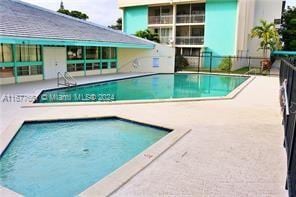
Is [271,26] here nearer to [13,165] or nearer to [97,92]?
[97,92]

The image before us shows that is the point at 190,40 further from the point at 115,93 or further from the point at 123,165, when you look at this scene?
the point at 123,165

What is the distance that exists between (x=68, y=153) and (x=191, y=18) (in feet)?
101

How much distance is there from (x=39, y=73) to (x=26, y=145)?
12.2 metres

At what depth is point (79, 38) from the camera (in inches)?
730

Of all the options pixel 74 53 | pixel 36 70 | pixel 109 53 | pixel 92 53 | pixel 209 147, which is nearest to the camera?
pixel 209 147

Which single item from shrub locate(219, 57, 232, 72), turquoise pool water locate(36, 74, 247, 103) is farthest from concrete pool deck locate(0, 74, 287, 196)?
shrub locate(219, 57, 232, 72)

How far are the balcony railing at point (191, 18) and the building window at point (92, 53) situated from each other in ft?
49.8

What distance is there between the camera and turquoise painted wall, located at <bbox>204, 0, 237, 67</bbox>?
31922 mm

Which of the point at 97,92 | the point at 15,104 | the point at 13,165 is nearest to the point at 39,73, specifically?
the point at 97,92

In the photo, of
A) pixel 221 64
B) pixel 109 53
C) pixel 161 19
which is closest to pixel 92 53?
pixel 109 53

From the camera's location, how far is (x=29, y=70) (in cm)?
1761

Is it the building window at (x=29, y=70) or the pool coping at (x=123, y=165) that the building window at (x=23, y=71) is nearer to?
the building window at (x=29, y=70)

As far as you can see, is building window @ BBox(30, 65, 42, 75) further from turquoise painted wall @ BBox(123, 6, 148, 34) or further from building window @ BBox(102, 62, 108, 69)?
turquoise painted wall @ BBox(123, 6, 148, 34)

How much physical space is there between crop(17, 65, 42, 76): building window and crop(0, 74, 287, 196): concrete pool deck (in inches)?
273
